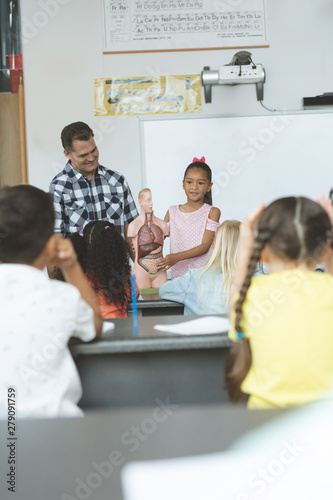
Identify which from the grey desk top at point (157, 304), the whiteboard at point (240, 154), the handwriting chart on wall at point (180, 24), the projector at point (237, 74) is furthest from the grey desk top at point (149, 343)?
the handwriting chart on wall at point (180, 24)

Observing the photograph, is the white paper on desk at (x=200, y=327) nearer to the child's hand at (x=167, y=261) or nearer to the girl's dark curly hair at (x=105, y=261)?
the girl's dark curly hair at (x=105, y=261)

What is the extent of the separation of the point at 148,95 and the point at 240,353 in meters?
3.43

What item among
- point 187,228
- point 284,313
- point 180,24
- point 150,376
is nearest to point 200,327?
point 150,376

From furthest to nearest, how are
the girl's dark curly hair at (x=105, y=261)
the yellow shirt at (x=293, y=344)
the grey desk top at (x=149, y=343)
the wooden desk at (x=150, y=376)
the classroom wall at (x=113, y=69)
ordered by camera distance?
1. the classroom wall at (x=113, y=69)
2. the girl's dark curly hair at (x=105, y=261)
3. the wooden desk at (x=150, y=376)
4. the grey desk top at (x=149, y=343)
5. the yellow shirt at (x=293, y=344)

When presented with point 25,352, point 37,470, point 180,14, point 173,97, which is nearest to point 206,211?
point 173,97

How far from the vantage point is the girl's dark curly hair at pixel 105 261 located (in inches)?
78.5

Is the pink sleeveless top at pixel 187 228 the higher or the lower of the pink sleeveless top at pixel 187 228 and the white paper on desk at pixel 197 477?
the higher

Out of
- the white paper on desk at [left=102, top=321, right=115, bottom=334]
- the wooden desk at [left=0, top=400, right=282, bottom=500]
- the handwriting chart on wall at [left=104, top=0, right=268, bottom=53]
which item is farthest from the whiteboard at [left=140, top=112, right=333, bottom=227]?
the wooden desk at [left=0, top=400, right=282, bottom=500]

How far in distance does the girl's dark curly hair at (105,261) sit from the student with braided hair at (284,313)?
0.76m

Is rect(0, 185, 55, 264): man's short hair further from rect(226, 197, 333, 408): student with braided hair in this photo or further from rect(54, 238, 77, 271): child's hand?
rect(226, 197, 333, 408): student with braided hair

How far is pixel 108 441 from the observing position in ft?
3.14

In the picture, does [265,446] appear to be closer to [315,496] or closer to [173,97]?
[315,496]

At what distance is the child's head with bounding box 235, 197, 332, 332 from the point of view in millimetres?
1248

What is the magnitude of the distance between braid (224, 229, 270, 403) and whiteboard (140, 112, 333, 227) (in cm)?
316
